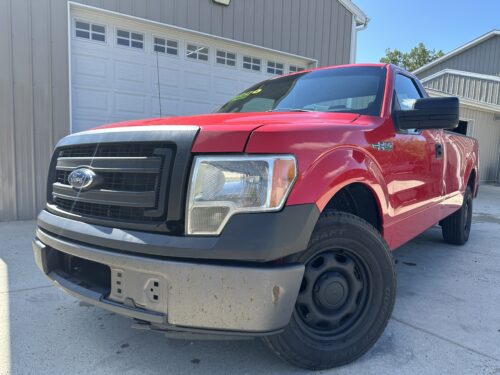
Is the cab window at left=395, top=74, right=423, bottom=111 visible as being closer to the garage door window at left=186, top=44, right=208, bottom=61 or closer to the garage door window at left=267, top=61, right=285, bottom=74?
the garage door window at left=186, top=44, right=208, bottom=61

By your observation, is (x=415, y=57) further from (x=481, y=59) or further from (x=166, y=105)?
(x=166, y=105)

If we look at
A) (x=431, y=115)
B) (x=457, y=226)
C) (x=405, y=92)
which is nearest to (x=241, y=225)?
(x=431, y=115)

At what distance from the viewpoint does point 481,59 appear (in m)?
20.0

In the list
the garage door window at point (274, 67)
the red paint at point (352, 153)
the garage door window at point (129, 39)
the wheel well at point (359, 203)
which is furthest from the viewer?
the garage door window at point (274, 67)

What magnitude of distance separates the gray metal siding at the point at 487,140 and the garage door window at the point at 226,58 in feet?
35.5

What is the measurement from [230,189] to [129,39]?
5884 mm

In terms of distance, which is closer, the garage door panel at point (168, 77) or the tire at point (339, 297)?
the tire at point (339, 297)

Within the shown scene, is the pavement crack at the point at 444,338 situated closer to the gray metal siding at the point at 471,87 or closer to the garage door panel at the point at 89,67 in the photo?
the garage door panel at the point at 89,67

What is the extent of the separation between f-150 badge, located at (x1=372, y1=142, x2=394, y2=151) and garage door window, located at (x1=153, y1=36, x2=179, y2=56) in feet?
17.9

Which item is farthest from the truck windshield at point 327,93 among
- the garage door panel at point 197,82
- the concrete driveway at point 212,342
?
the garage door panel at point 197,82

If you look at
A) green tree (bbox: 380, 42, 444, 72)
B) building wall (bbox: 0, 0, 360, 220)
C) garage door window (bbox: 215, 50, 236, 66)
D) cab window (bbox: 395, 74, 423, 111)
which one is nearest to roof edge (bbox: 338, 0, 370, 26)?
garage door window (bbox: 215, 50, 236, 66)

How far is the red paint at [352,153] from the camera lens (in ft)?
5.71

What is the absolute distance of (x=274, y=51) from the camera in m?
8.09

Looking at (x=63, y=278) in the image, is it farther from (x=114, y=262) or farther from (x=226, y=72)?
(x=226, y=72)
